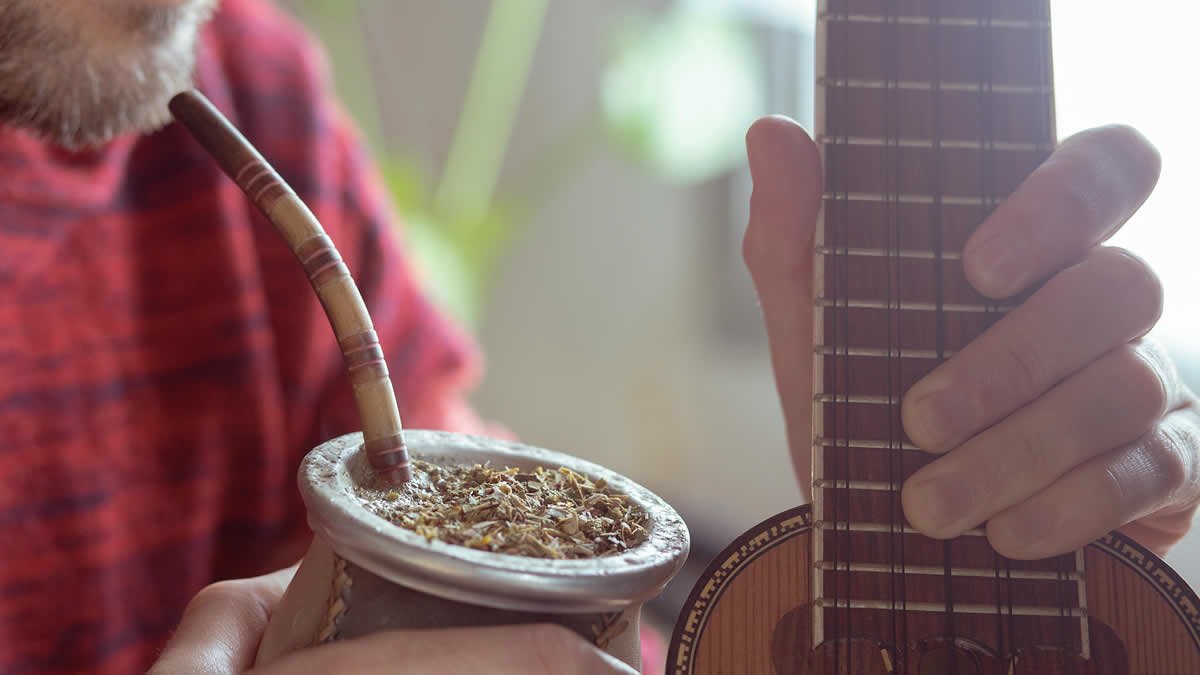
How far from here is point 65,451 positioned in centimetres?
86

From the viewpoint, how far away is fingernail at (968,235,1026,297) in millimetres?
491

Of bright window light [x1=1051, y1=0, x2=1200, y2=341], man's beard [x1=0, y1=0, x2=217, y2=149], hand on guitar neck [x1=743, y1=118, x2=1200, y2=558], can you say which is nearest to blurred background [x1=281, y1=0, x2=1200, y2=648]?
bright window light [x1=1051, y1=0, x2=1200, y2=341]

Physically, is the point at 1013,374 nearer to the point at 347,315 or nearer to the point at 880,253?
the point at 880,253

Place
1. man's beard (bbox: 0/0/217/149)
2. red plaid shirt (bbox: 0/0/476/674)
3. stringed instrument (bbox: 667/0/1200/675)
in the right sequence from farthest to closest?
red plaid shirt (bbox: 0/0/476/674)
man's beard (bbox: 0/0/217/149)
stringed instrument (bbox: 667/0/1200/675)

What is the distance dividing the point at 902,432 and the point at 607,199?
1.65m

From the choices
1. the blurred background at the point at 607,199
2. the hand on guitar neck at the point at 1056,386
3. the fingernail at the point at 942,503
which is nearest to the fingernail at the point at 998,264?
the hand on guitar neck at the point at 1056,386

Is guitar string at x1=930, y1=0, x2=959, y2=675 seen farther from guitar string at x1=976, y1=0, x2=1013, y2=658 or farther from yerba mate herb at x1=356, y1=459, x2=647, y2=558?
yerba mate herb at x1=356, y1=459, x2=647, y2=558

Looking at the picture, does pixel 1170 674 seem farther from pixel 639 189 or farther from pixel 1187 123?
pixel 639 189

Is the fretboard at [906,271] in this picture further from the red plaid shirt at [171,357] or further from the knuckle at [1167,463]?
the red plaid shirt at [171,357]

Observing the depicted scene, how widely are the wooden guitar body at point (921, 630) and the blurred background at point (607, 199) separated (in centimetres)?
127

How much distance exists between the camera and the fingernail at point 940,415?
482 mm

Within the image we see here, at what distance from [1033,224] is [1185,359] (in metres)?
0.87

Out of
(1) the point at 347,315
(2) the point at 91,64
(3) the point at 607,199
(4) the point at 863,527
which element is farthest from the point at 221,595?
(3) the point at 607,199

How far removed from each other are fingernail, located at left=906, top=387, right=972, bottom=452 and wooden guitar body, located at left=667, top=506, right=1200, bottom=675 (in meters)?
0.08
